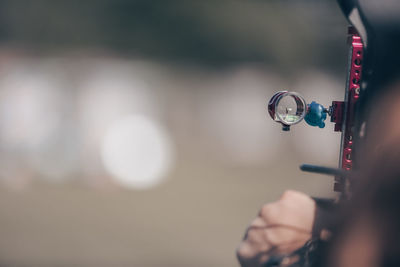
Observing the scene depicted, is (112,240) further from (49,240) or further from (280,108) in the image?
(280,108)

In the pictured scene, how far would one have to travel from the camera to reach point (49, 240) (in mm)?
6117

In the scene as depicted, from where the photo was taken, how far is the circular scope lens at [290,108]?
3.10 feet

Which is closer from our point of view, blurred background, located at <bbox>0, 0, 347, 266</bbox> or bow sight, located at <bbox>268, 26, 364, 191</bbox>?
bow sight, located at <bbox>268, 26, 364, 191</bbox>

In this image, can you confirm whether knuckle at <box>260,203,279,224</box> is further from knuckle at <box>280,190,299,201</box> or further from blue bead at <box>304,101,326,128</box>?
blue bead at <box>304,101,326,128</box>

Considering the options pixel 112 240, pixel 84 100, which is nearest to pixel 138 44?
pixel 84 100

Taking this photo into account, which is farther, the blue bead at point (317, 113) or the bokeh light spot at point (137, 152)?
the bokeh light spot at point (137, 152)

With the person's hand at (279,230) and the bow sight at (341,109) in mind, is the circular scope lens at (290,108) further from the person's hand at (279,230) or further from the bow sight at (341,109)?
the person's hand at (279,230)

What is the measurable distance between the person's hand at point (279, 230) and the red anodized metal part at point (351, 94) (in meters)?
0.07

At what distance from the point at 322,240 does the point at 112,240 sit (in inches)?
217

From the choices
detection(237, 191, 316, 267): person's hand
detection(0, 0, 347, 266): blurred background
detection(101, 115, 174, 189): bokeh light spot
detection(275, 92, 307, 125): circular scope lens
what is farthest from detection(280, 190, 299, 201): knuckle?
detection(101, 115, 174, 189): bokeh light spot

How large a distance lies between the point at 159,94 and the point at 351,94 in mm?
11008

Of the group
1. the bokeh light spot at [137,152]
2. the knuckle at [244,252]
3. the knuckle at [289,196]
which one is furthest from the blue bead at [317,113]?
the bokeh light spot at [137,152]

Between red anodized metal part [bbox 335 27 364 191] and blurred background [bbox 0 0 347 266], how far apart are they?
7581 mm

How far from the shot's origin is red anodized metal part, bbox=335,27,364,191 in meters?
0.93
